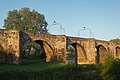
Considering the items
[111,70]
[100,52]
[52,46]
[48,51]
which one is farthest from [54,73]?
[100,52]

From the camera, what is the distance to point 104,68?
2178cm

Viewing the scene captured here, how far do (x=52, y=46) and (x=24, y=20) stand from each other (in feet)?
80.8

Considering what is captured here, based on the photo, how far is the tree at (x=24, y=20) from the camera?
5966 cm

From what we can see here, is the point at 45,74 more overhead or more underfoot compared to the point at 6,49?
more underfoot

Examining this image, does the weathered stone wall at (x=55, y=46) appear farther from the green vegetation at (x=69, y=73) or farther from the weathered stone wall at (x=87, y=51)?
the green vegetation at (x=69, y=73)

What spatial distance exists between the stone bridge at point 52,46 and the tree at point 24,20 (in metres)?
16.8

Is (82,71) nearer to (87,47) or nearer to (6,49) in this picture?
(6,49)

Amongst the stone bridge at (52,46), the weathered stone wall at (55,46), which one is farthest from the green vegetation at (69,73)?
the weathered stone wall at (55,46)

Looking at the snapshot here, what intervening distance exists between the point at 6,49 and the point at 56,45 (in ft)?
27.5

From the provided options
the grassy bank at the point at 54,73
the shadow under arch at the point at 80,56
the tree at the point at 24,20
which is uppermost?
the tree at the point at 24,20

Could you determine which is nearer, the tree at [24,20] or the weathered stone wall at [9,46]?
the weathered stone wall at [9,46]

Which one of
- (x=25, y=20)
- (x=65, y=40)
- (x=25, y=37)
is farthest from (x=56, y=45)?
(x=25, y=20)

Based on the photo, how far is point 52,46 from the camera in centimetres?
3681

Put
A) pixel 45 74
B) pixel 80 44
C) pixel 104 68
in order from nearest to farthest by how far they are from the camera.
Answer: pixel 45 74 → pixel 104 68 → pixel 80 44
